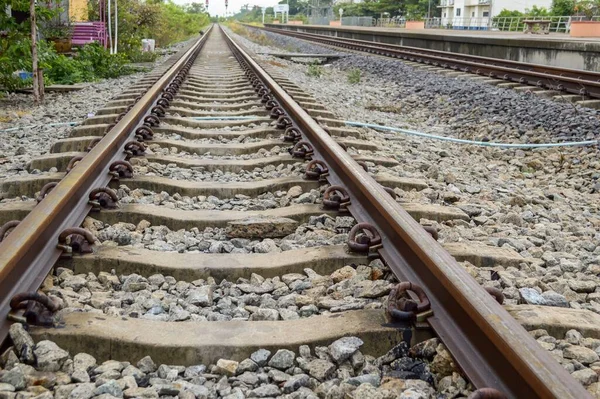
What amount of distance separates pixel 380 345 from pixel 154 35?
22.8 m

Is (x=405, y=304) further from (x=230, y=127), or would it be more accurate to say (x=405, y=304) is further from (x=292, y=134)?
(x=230, y=127)

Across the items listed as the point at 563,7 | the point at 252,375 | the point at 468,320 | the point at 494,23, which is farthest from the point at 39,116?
the point at 563,7

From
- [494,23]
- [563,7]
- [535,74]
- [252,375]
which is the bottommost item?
[252,375]

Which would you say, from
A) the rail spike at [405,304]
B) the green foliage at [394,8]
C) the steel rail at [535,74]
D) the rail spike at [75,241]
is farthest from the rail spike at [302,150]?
the green foliage at [394,8]

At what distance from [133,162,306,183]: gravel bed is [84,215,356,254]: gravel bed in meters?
0.93

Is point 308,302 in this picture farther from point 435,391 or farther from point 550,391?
point 550,391

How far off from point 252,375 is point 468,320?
0.65m

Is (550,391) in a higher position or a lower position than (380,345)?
higher

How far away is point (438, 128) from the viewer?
7855mm

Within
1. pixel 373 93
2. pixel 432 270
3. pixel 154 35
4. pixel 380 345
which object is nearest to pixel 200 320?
pixel 380 345

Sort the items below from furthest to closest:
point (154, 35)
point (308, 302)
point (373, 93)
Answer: point (154, 35) < point (373, 93) < point (308, 302)

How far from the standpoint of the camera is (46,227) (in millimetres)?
2596

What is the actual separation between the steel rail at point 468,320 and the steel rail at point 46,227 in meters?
1.28

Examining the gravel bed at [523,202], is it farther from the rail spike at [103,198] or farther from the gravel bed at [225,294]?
the rail spike at [103,198]
